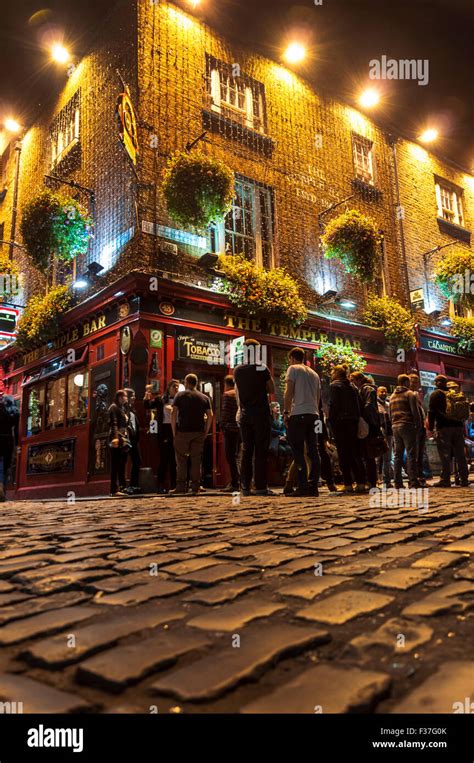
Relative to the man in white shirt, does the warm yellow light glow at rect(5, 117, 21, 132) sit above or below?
above

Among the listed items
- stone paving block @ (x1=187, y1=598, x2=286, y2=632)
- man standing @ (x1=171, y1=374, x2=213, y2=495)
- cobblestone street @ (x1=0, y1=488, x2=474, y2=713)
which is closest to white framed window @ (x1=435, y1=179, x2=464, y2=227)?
man standing @ (x1=171, y1=374, x2=213, y2=495)

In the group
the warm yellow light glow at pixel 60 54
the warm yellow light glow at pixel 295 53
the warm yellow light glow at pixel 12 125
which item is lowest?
the warm yellow light glow at pixel 12 125

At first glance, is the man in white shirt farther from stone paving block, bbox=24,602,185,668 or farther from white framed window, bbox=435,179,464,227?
white framed window, bbox=435,179,464,227

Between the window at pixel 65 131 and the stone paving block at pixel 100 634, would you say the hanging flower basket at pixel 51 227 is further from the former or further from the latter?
the stone paving block at pixel 100 634

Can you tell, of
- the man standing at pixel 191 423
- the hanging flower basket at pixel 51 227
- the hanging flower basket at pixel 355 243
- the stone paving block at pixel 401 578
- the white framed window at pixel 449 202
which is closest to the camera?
the stone paving block at pixel 401 578

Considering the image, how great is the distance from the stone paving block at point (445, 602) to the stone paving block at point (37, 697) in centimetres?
90

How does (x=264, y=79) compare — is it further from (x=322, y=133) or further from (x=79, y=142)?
(x=79, y=142)

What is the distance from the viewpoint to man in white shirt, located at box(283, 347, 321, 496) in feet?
21.5

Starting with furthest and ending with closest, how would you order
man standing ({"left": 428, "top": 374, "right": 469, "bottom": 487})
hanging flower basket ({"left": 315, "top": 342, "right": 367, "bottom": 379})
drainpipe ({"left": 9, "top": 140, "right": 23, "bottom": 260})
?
drainpipe ({"left": 9, "top": 140, "right": 23, "bottom": 260})
hanging flower basket ({"left": 315, "top": 342, "right": 367, "bottom": 379})
man standing ({"left": 428, "top": 374, "right": 469, "bottom": 487})

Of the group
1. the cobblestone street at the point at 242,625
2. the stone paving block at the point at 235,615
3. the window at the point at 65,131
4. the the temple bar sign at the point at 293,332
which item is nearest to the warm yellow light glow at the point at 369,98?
the the temple bar sign at the point at 293,332

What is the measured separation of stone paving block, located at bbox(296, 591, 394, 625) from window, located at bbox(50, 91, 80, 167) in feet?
46.3

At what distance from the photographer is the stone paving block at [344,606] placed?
1406 mm

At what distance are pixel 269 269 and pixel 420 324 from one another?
5597 millimetres
